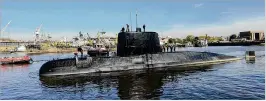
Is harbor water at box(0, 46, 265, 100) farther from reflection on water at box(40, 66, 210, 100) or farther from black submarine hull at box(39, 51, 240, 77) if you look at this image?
black submarine hull at box(39, 51, 240, 77)

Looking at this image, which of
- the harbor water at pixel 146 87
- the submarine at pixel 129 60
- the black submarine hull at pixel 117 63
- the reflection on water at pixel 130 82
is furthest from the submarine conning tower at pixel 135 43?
the harbor water at pixel 146 87

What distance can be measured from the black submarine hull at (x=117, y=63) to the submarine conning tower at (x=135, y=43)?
3.35 feet

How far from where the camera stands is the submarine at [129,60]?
3017cm

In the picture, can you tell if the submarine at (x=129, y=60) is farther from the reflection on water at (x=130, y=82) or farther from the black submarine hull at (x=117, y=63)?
the reflection on water at (x=130, y=82)

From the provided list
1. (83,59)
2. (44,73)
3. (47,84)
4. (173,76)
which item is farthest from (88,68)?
(173,76)

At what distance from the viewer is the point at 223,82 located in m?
23.8

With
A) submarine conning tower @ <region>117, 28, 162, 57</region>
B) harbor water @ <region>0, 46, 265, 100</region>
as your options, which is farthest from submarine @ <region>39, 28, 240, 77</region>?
harbor water @ <region>0, 46, 265, 100</region>

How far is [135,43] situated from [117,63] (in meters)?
3.05

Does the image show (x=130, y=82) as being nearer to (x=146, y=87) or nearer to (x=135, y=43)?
(x=146, y=87)

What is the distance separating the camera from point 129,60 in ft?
107

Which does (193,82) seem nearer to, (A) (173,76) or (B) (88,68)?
(A) (173,76)

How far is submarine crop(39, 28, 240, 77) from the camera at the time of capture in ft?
99.0

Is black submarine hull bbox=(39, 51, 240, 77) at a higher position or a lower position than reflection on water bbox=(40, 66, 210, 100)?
higher

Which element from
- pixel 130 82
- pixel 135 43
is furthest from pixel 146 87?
pixel 135 43
